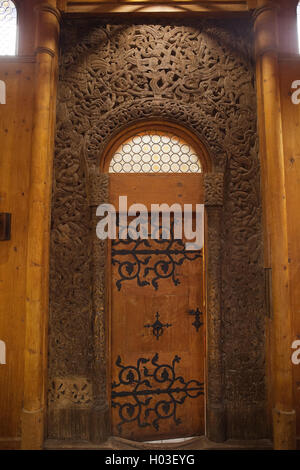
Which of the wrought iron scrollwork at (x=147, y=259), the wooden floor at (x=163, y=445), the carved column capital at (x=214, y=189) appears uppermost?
the carved column capital at (x=214, y=189)

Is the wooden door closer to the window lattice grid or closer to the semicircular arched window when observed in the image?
the window lattice grid

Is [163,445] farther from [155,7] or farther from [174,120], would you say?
[155,7]

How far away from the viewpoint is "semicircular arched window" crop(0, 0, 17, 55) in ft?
8.02

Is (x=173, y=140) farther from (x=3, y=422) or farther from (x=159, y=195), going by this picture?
(x=3, y=422)

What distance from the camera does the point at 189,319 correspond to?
7.64ft

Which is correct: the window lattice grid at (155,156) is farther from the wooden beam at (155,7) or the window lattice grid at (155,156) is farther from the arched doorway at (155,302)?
the wooden beam at (155,7)

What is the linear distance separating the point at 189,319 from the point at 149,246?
0.73 m

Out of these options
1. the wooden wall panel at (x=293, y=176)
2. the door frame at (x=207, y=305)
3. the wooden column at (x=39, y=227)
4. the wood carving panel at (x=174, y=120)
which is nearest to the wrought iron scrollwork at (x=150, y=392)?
the door frame at (x=207, y=305)

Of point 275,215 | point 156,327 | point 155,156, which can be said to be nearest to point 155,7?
point 155,156

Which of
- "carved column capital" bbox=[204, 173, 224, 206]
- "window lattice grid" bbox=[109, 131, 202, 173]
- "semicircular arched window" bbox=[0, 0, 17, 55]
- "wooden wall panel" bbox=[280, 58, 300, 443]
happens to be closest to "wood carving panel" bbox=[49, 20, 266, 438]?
"carved column capital" bbox=[204, 173, 224, 206]

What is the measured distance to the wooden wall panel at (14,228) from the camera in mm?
2158

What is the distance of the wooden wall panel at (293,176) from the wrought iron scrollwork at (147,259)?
0.95m

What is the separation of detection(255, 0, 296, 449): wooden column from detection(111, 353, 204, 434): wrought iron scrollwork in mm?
644

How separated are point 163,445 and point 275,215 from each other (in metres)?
2.10
